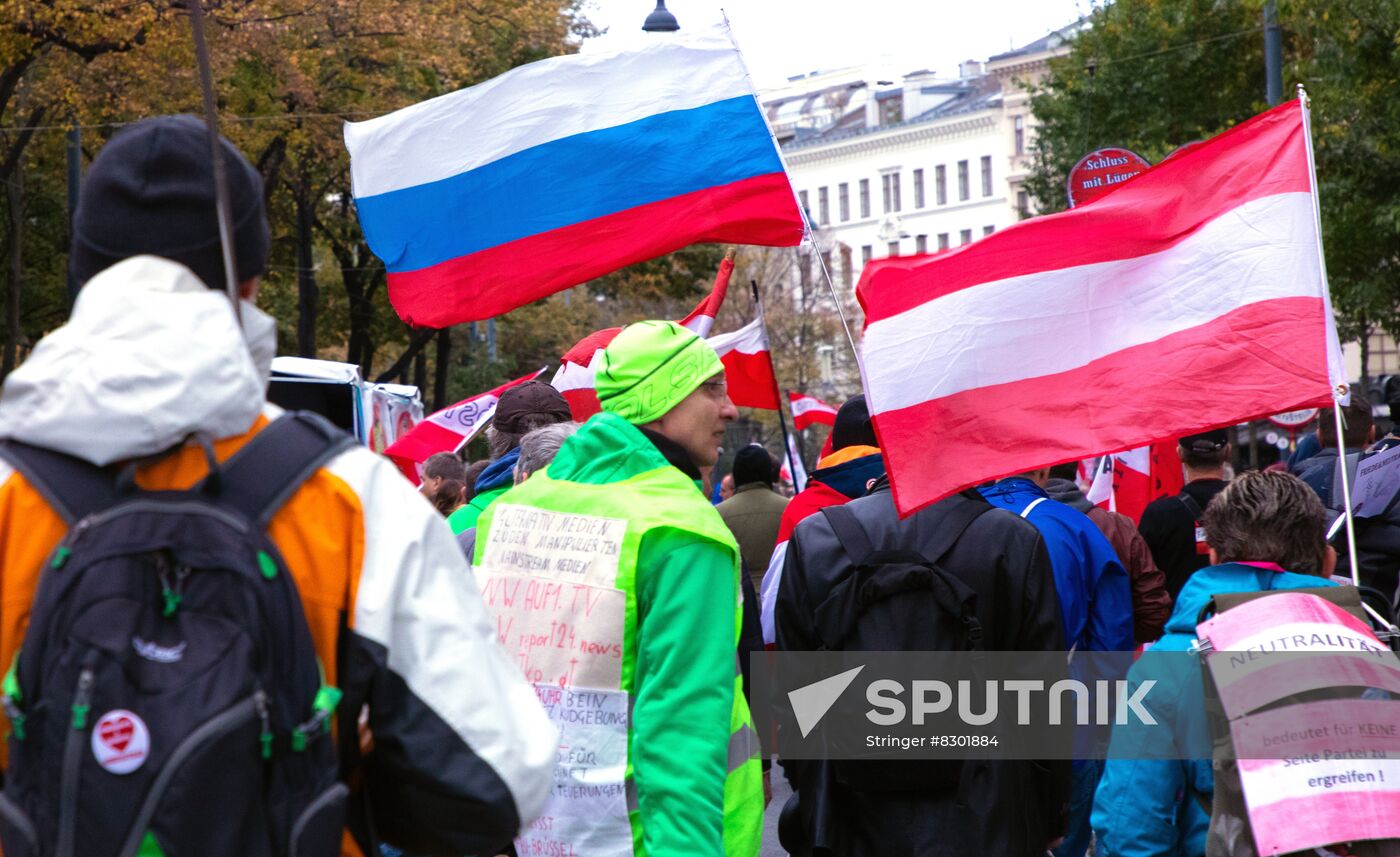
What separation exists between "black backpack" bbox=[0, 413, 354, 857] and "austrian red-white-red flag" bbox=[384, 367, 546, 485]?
8.69 metres

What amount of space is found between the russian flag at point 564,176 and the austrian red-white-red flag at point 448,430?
3017 mm

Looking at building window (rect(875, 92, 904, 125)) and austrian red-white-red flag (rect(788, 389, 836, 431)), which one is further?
building window (rect(875, 92, 904, 125))

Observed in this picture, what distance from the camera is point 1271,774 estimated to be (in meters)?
3.48

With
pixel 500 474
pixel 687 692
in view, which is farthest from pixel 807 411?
pixel 687 692

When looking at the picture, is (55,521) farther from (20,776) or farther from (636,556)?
(636,556)

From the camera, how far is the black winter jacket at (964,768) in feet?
15.4

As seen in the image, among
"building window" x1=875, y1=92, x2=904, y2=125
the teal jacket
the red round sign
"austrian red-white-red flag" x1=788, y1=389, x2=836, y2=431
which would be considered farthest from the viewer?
"building window" x1=875, y1=92, x2=904, y2=125

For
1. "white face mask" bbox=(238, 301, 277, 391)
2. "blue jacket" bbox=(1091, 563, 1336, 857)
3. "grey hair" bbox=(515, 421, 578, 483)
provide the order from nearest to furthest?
"white face mask" bbox=(238, 301, 277, 391)
"blue jacket" bbox=(1091, 563, 1336, 857)
"grey hair" bbox=(515, 421, 578, 483)

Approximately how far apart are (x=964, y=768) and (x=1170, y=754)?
98 cm

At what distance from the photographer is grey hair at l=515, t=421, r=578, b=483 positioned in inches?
196

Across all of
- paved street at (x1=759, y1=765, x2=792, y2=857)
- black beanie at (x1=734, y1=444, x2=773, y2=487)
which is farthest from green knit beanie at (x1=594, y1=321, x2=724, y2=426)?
black beanie at (x1=734, y1=444, x2=773, y2=487)

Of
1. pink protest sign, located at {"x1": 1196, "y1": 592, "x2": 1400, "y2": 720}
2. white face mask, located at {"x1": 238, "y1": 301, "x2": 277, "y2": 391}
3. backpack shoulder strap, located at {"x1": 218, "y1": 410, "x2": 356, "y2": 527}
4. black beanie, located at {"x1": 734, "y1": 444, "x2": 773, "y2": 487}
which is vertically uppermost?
white face mask, located at {"x1": 238, "y1": 301, "x2": 277, "y2": 391}

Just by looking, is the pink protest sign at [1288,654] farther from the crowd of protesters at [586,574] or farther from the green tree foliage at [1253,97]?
the green tree foliage at [1253,97]

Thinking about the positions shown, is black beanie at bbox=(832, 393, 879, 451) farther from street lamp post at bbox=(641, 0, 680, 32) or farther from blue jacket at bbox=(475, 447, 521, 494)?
street lamp post at bbox=(641, 0, 680, 32)
